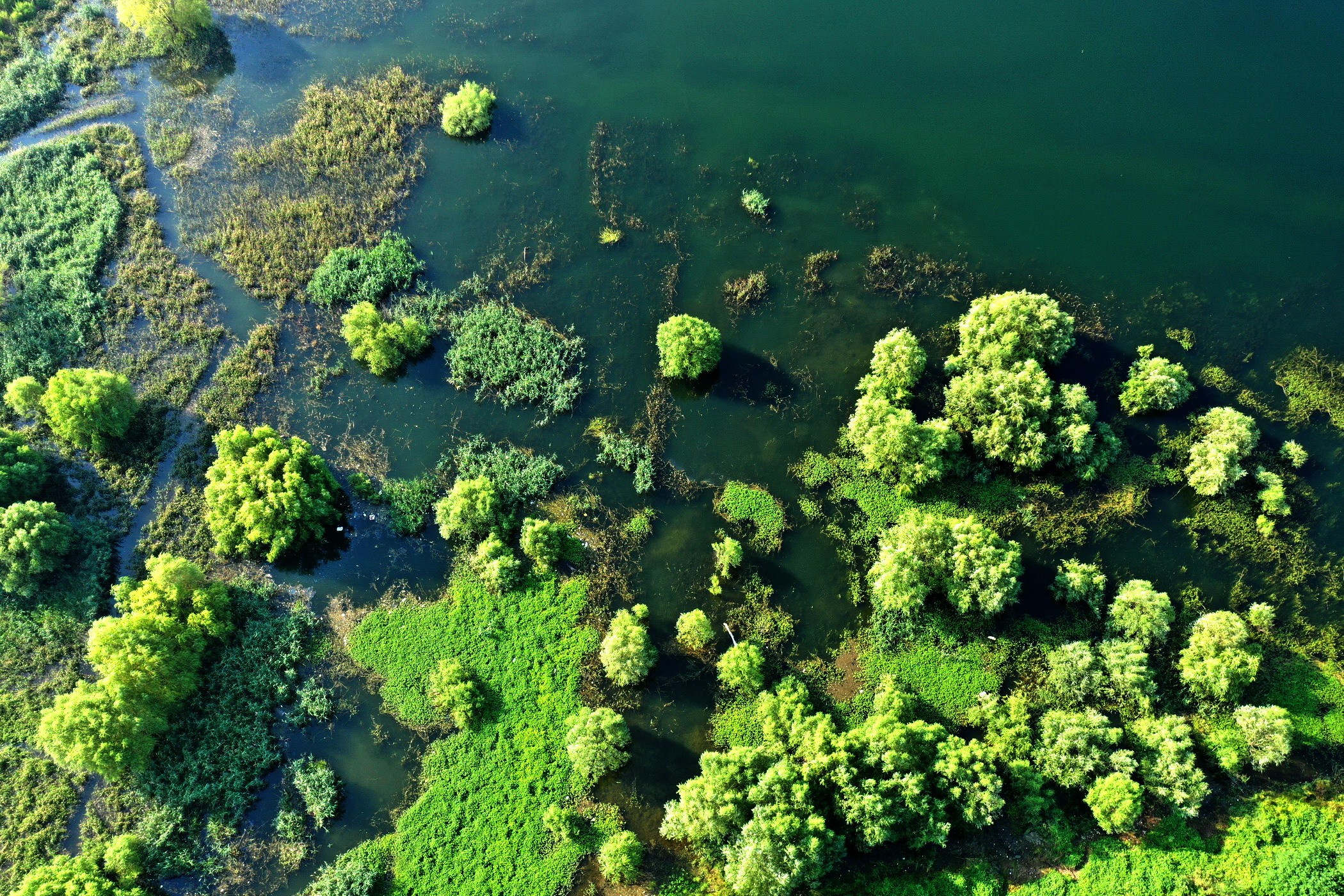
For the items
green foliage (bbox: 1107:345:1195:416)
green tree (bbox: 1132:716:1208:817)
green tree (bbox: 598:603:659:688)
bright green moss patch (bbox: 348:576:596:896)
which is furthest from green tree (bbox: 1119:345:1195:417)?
bright green moss patch (bbox: 348:576:596:896)

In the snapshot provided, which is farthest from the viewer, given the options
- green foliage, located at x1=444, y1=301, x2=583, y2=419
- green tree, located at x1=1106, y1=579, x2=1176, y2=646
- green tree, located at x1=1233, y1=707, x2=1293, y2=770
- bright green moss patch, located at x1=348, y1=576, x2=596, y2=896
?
green foliage, located at x1=444, y1=301, x2=583, y2=419

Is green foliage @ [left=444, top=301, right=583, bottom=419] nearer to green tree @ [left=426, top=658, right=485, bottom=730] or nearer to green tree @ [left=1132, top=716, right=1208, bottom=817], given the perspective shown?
green tree @ [left=426, top=658, right=485, bottom=730]

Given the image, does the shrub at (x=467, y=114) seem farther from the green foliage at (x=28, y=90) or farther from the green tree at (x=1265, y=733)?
the green tree at (x=1265, y=733)

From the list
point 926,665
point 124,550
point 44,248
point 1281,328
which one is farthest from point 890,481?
point 44,248

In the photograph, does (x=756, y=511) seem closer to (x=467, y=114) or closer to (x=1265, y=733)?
(x=1265, y=733)

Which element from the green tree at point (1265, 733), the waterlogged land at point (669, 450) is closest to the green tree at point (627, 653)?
the waterlogged land at point (669, 450)

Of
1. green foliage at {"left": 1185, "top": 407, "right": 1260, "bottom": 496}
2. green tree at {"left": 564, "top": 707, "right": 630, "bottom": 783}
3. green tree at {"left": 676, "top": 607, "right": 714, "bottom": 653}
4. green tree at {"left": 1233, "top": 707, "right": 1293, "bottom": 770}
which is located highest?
green foliage at {"left": 1185, "top": 407, "right": 1260, "bottom": 496}
